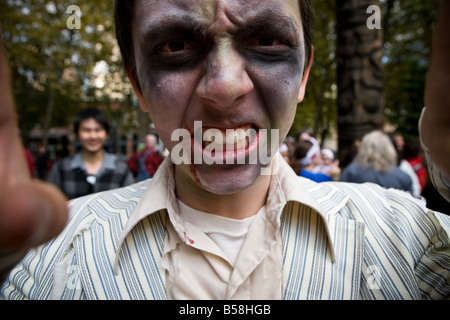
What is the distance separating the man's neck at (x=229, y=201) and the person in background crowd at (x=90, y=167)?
255cm

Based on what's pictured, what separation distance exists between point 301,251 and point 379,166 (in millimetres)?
3218

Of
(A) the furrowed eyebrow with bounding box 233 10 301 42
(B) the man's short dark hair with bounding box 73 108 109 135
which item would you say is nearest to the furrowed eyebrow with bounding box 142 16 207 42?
(A) the furrowed eyebrow with bounding box 233 10 301 42

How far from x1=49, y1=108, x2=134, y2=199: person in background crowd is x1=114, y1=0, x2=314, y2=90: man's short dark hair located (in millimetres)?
2411

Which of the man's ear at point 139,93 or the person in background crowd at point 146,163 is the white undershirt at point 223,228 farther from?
the person in background crowd at point 146,163

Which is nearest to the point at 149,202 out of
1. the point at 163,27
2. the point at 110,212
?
the point at 110,212

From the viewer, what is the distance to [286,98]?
1.11 m

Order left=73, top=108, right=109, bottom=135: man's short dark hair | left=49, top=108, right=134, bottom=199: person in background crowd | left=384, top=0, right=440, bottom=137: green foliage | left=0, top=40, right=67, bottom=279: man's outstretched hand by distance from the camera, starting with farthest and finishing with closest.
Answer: left=384, top=0, right=440, bottom=137: green foliage → left=73, top=108, right=109, bottom=135: man's short dark hair → left=49, top=108, right=134, bottom=199: person in background crowd → left=0, top=40, right=67, bottom=279: man's outstretched hand

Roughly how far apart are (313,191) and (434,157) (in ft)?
2.24

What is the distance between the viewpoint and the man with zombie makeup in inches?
41.3

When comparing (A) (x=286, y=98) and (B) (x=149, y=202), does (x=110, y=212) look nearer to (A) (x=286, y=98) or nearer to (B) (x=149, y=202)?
(B) (x=149, y=202)

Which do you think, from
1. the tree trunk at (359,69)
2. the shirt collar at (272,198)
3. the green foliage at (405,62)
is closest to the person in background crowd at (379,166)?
the tree trunk at (359,69)

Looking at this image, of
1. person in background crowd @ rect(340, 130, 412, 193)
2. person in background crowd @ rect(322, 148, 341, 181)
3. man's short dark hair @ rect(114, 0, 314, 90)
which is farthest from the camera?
person in background crowd @ rect(322, 148, 341, 181)

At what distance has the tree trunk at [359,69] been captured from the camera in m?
4.13

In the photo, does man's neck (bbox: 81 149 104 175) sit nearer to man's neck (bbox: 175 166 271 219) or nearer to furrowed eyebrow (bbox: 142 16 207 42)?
man's neck (bbox: 175 166 271 219)
